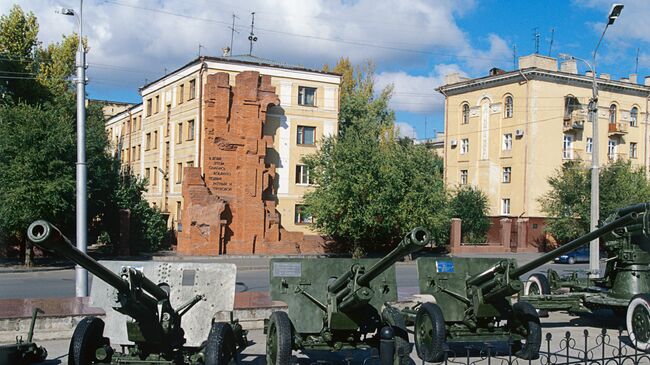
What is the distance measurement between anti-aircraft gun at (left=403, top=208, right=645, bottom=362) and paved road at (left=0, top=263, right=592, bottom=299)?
37.5 ft

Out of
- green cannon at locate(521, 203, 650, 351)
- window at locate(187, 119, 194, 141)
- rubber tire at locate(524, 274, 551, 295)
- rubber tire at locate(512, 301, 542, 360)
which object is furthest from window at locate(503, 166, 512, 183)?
rubber tire at locate(512, 301, 542, 360)

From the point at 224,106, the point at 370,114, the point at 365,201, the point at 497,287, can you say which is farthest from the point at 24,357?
the point at 370,114

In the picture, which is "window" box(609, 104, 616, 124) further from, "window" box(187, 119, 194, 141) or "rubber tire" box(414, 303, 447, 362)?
"rubber tire" box(414, 303, 447, 362)

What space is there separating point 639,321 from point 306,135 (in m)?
34.3

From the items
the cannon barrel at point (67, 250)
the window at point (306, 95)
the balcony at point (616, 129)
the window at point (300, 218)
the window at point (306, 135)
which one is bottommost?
the window at point (300, 218)

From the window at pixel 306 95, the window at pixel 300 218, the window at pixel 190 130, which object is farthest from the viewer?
the window at pixel 306 95

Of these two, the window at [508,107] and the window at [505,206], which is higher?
the window at [508,107]

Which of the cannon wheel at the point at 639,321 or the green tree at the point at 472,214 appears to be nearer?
the cannon wheel at the point at 639,321

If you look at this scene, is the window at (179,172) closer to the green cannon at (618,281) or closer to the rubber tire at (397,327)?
the green cannon at (618,281)

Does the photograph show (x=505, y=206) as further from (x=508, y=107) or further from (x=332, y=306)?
(x=332, y=306)

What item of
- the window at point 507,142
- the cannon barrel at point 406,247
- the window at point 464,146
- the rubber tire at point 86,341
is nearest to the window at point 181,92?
the window at point 464,146

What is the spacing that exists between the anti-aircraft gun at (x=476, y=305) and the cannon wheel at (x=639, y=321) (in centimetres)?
134

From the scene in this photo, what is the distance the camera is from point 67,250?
650 cm

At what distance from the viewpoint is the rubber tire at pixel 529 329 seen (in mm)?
9570
